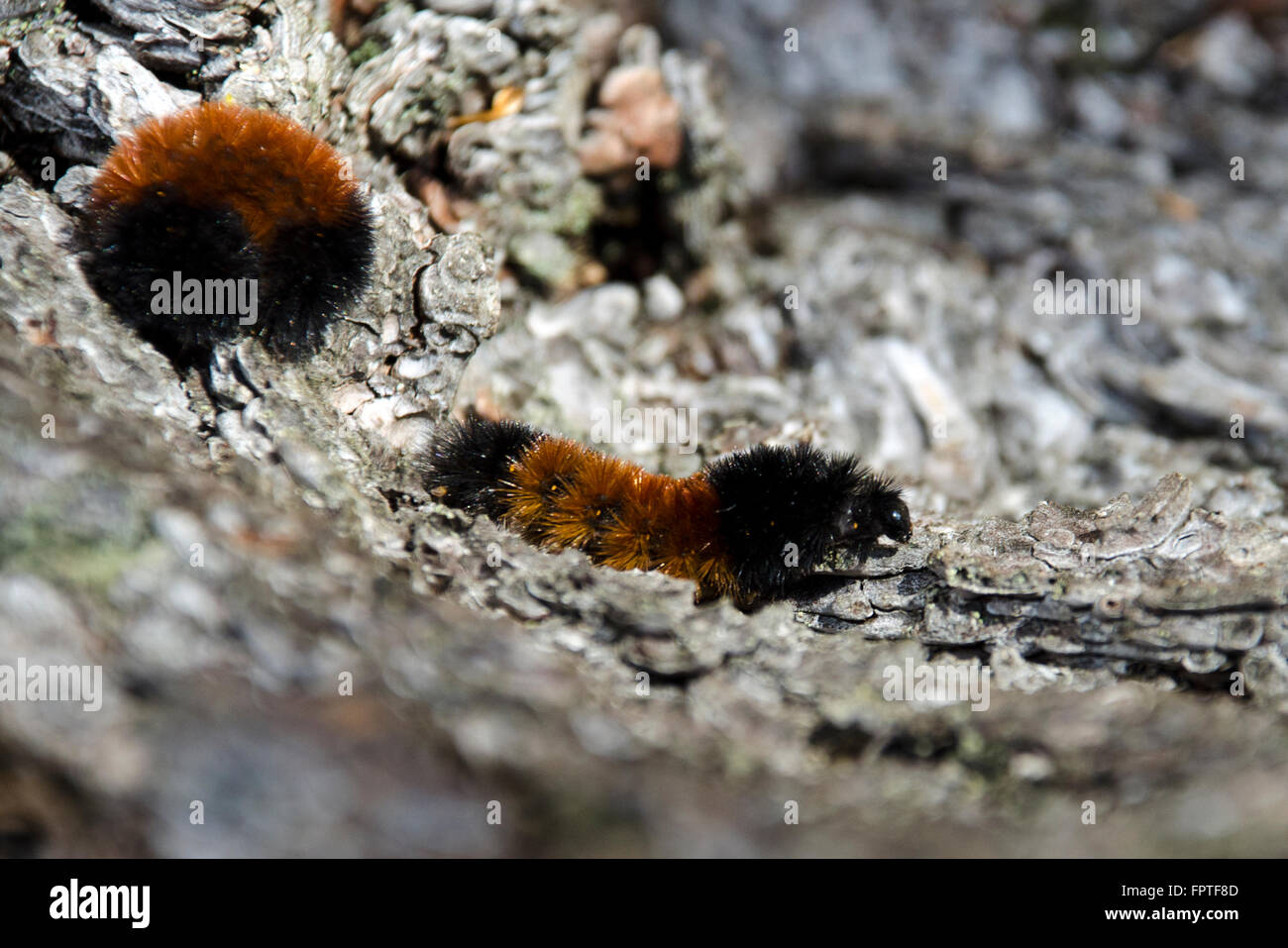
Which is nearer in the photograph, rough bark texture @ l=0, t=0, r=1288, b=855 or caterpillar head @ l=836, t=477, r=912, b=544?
rough bark texture @ l=0, t=0, r=1288, b=855

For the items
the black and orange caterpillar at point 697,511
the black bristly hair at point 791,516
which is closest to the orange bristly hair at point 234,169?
the black and orange caterpillar at point 697,511

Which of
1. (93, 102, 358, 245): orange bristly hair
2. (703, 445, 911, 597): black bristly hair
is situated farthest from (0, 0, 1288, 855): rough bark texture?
(93, 102, 358, 245): orange bristly hair

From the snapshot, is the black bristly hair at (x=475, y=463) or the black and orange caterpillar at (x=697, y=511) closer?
the black and orange caterpillar at (x=697, y=511)

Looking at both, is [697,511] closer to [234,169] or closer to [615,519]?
[615,519]

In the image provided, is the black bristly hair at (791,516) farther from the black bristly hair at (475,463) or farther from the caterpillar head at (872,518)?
the black bristly hair at (475,463)

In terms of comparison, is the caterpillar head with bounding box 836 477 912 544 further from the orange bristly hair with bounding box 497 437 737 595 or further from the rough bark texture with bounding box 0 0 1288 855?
the orange bristly hair with bounding box 497 437 737 595

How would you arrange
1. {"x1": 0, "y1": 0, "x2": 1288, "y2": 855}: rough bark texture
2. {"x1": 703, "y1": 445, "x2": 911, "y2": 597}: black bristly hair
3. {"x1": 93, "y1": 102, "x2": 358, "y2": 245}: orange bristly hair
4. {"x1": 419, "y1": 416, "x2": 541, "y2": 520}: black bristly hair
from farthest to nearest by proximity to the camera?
{"x1": 419, "y1": 416, "x2": 541, "y2": 520}: black bristly hair, {"x1": 703, "y1": 445, "x2": 911, "y2": 597}: black bristly hair, {"x1": 93, "y1": 102, "x2": 358, "y2": 245}: orange bristly hair, {"x1": 0, "y1": 0, "x2": 1288, "y2": 855}: rough bark texture

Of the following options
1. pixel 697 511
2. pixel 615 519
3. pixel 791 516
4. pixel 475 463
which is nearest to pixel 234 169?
Result: pixel 475 463
